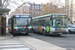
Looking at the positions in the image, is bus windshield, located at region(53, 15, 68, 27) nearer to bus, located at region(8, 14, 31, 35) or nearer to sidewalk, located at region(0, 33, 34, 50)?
bus, located at region(8, 14, 31, 35)

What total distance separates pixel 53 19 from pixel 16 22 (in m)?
4.93

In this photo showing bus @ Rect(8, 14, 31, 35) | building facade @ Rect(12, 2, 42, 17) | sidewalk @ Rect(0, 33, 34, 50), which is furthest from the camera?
building facade @ Rect(12, 2, 42, 17)

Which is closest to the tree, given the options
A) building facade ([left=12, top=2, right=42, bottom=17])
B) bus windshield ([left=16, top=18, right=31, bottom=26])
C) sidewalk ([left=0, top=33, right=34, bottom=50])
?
building facade ([left=12, top=2, right=42, bottom=17])

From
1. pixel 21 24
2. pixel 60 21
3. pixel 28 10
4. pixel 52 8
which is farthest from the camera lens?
pixel 28 10

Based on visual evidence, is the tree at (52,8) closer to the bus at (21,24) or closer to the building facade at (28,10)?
the building facade at (28,10)

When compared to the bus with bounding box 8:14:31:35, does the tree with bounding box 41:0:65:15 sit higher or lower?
higher

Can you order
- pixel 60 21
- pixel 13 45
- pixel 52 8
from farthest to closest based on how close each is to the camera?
pixel 52 8, pixel 60 21, pixel 13 45

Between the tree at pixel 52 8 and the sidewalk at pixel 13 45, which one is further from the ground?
the tree at pixel 52 8

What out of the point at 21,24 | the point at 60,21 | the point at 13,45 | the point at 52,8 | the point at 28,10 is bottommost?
the point at 13,45

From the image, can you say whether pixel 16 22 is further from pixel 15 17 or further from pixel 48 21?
pixel 48 21

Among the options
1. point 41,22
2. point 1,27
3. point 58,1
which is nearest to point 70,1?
point 58,1

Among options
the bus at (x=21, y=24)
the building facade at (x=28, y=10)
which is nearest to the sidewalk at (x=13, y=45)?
the bus at (x=21, y=24)

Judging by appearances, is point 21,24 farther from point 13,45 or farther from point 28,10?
point 28,10

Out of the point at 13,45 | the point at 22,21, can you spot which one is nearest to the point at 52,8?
the point at 22,21
